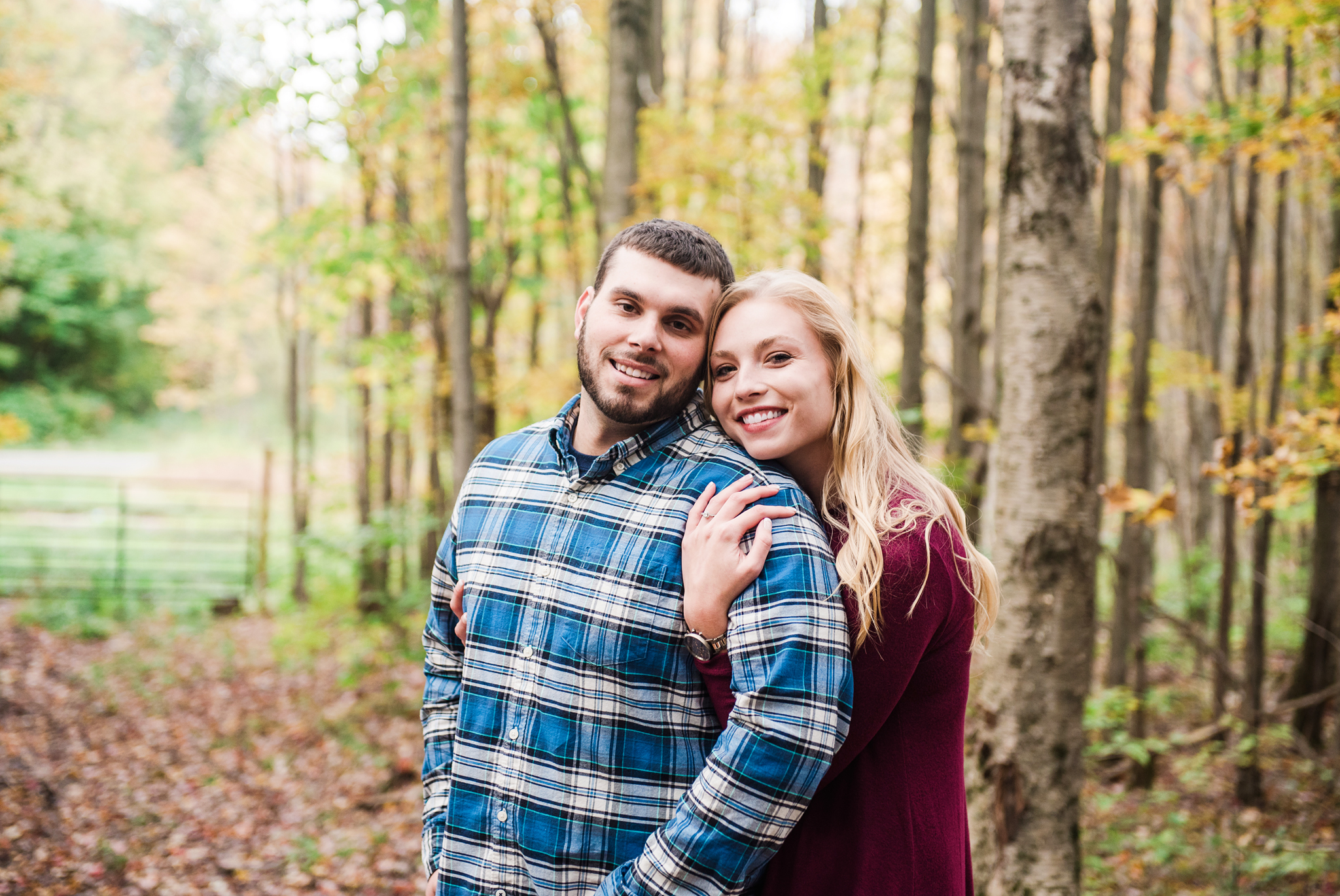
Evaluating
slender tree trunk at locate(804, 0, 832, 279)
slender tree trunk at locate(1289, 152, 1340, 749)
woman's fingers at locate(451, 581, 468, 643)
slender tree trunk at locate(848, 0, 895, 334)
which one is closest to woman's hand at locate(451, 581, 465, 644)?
woman's fingers at locate(451, 581, 468, 643)

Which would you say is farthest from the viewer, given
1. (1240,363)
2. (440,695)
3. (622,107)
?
(1240,363)

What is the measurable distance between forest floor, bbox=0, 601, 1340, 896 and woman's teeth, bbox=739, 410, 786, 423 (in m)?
3.73

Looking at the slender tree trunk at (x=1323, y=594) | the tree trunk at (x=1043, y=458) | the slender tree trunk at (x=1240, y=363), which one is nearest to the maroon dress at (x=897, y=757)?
the tree trunk at (x=1043, y=458)

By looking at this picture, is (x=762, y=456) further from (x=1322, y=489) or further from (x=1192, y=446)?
(x=1192, y=446)

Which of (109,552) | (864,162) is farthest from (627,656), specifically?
(109,552)

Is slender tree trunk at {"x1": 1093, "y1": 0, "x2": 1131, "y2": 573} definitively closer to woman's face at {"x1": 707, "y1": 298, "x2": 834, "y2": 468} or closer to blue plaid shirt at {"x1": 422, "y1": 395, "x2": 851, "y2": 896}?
woman's face at {"x1": 707, "y1": 298, "x2": 834, "y2": 468}

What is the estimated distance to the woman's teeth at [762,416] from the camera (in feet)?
5.57

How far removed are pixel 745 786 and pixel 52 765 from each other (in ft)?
19.8

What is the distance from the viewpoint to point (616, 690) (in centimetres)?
160

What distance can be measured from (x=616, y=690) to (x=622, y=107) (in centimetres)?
408

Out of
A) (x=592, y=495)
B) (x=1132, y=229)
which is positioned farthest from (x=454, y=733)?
(x=1132, y=229)

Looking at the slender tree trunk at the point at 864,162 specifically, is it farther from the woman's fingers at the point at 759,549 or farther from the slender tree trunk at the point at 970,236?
the woman's fingers at the point at 759,549

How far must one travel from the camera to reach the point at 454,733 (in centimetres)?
195

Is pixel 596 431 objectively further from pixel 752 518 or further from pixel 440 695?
pixel 440 695
